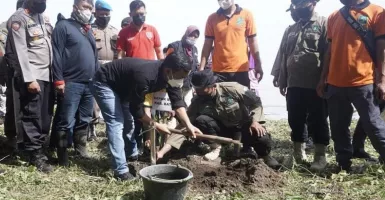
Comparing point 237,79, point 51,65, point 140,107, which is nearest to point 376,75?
point 237,79

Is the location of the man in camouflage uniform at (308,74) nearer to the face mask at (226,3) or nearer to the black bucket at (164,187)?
the face mask at (226,3)

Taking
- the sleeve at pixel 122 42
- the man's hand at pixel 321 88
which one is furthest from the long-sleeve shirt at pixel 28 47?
the man's hand at pixel 321 88

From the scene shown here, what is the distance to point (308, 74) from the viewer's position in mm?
4707

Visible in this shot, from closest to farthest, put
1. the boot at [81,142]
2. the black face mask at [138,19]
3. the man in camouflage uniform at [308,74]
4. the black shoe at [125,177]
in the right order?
the black shoe at [125,177] < the man in camouflage uniform at [308,74] < the boot at [81,142] < the black face mask at [138,19]

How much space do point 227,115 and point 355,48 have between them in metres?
1.73

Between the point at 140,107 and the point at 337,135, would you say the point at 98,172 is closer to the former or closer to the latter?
the point at 140,107

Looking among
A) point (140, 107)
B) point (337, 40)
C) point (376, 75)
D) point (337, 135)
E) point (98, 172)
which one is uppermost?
point (337, 40)

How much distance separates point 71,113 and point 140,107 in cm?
119

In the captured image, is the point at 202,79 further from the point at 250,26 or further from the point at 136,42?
the point at 136,42

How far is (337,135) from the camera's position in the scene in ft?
14.1

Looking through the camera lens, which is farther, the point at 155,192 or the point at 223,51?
the point at 223,51

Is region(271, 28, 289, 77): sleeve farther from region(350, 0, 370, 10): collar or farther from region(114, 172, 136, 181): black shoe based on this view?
A: region(114, 172, 136, 181): black shoe

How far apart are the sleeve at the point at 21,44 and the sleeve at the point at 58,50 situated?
0.88 ft

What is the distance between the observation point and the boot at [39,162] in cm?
448
